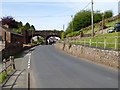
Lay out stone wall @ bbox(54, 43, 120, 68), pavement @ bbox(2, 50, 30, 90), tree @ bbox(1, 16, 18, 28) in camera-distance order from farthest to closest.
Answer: tree @ bbox(1, 16, 18, 28), stone wall @ bbox(54, 43, 120, 68), pavement @ bbox(2, 50, 30, 90)

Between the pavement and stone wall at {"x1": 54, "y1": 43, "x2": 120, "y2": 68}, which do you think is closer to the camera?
the pavement

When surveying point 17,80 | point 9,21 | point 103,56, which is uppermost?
point 9,21

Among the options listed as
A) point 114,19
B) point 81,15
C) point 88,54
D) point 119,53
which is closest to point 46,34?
point 81,15

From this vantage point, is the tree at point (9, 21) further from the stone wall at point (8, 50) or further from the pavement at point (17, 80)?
the pavement at point (17, 80)

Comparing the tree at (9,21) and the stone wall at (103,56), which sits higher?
the tree at (9,21)

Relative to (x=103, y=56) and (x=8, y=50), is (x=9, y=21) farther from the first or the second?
(x=103, y=56)

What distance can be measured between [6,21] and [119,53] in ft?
361

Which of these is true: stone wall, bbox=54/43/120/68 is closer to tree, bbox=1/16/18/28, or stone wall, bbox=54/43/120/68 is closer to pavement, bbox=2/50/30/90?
pavement, bbox=2/50/30/90

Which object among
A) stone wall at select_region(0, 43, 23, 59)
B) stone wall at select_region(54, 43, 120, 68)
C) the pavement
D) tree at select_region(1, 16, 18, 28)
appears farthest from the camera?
tree at select_region(1, 16, 18, 28)

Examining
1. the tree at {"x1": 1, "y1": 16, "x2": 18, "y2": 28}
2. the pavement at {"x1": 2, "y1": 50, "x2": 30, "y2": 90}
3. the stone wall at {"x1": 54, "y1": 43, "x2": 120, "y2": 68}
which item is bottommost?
the pavement at {"x1": 2, "y1": 50, "x2": 30, "y2": 90}

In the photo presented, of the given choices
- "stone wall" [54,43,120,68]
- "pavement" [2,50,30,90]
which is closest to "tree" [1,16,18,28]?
"stone wall" [54,43,120,68]

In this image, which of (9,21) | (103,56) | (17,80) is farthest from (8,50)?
(9,21)

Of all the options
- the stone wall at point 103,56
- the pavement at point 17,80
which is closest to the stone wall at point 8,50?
the stone wall at point 103,56

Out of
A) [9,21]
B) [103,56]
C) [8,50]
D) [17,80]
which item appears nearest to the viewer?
[17,80]
